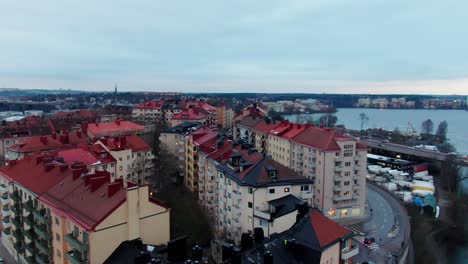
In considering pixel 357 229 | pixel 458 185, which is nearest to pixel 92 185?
pixel 357 229

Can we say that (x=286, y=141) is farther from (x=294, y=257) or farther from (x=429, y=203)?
(x=294, y=257)

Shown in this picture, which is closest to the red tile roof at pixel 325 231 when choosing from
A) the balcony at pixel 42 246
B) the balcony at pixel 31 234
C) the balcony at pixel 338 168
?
the balcony at pixel 42 246

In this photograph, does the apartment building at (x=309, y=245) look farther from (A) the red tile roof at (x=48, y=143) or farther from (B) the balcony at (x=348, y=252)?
(A) the red tile roof at (x=48, y=143)

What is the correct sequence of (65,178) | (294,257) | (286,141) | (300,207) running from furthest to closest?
1. (286,141)
2. (65,178)
3. (300,207)
4. (294,257)

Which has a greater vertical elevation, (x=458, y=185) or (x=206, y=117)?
(x=206, y=117)

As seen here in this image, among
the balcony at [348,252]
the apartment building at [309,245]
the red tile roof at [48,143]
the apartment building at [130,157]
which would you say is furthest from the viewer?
the red tile roof at [48,143]

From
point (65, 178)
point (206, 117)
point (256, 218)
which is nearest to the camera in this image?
point (65, 178)

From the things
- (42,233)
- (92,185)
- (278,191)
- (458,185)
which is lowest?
(458,185)

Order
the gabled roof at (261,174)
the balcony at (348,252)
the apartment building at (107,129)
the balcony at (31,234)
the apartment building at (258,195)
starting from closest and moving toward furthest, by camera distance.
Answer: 1. the balcony at (348,252)
2. the balcony at (31,234)
3. the apartment building at (258,195)
4. the gabled roof at (261,174)
5. the apartment building at (107,129)
